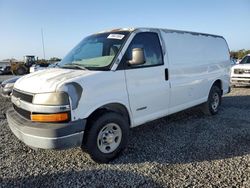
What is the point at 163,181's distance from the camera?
3.46 meters

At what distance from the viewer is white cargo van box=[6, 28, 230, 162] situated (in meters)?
3.51

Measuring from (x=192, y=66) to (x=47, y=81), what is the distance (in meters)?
3.46

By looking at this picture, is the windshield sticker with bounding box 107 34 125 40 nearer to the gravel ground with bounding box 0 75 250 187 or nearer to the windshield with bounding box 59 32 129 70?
the windshield with bounding box 59 32 129 70

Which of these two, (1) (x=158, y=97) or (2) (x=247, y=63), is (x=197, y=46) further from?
(2) (x=247, y=63)

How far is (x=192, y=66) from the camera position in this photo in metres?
5.86

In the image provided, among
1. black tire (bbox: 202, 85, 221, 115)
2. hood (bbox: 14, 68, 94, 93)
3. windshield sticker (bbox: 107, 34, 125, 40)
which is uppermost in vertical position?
windshield sticker (bbox: 107, 34, 125, 40)

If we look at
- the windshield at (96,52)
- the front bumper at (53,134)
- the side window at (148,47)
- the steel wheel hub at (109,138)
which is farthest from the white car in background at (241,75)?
the front bumper at (53,134)

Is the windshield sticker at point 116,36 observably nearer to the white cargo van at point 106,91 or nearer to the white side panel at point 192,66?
the white cargo van at point 106,91

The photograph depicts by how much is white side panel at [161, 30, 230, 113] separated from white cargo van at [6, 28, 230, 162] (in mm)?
23

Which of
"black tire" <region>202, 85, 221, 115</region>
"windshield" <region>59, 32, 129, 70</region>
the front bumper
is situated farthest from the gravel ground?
"windshield" <region>59, 32, 129, 70</region>

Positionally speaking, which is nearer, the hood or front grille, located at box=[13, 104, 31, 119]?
the hood

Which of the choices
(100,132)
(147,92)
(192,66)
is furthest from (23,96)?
(192,66)

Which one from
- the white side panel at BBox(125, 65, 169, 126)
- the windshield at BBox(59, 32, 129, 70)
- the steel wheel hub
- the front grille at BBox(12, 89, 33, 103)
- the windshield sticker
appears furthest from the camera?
the windshield sticker

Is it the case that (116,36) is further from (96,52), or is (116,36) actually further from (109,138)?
(109,138)
